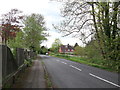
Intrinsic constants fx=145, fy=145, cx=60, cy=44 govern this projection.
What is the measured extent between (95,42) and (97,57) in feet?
8.14

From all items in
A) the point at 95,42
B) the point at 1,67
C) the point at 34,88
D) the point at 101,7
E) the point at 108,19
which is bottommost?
the point at 34,88

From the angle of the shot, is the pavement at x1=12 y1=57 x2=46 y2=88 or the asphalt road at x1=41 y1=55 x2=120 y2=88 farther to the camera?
the asphalt road at x1=41 y1=55 x2=120 y2=88

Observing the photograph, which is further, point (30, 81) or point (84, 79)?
point (84, 79)

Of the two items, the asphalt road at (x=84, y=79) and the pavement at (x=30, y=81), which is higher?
the pavement at (x=30, y=81)

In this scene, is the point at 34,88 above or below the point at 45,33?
below

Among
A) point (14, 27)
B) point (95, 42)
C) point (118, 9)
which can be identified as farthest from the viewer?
point (14, 27)

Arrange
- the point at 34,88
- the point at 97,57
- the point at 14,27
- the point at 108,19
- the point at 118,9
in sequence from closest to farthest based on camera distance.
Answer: the point at 34,88, the point at 118,9, the point at 108,19, the point at 97,57, the point at 14,27

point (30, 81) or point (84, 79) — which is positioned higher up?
point (30, 81)

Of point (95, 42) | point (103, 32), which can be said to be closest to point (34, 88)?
point (103, 32)

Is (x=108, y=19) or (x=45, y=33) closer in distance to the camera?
(x=108, y=19)

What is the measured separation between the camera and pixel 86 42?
19.6 m

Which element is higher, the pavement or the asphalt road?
the pavement

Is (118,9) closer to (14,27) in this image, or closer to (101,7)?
(101,7)

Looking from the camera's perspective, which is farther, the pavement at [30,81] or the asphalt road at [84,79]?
the asphalt road at [84,79]
